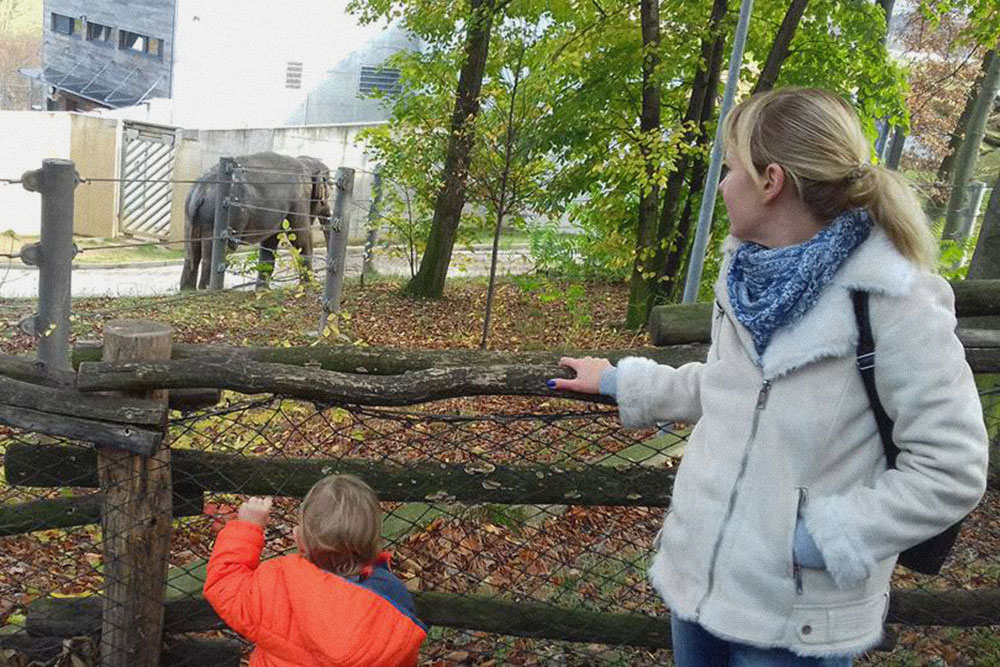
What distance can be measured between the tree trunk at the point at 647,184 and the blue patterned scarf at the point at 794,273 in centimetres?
735

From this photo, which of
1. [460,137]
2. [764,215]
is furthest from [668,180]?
[764,215]

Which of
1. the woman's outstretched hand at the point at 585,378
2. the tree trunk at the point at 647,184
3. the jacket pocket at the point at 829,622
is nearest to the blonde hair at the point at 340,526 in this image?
the woman's outstretched hand at the point at 585,378

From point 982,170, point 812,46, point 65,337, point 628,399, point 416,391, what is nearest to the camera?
point 628,399

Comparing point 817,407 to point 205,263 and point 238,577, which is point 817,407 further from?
point 205,263

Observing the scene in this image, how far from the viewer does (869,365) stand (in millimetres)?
1846

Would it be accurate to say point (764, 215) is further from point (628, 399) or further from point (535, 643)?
point (535, 643)

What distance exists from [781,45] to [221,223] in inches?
288

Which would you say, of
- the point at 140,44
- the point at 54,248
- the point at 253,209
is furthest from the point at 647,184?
the point at 140,44

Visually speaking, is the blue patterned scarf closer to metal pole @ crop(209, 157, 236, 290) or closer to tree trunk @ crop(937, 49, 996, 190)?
metal pole @ crop(209, 157, 236, 290)

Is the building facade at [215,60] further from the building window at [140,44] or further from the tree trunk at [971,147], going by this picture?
the tree trunk at [971,147]

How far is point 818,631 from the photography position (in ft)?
6.43

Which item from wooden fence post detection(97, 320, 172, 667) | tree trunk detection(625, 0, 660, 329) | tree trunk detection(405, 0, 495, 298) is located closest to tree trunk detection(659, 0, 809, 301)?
tree trunk detection(625, 0, 660, 329)

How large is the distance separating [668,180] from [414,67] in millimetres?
3625

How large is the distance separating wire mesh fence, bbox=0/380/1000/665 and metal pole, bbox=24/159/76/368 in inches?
37.9
